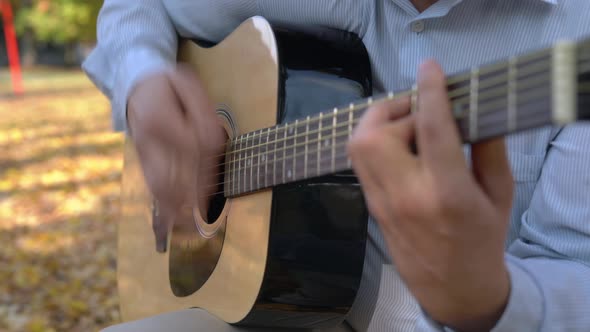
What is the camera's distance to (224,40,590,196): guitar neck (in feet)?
2.46

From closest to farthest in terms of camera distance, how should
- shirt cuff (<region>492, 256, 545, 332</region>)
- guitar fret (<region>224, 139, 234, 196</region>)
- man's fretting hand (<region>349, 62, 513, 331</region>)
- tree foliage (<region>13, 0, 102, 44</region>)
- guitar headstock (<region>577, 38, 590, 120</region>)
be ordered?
guitar headstock (<region>577, 38, 590, 120</region>)
man's fretting hand (<region>349, 62, 513, 331</region>)
shirt cuff (<region>492, 256, 545, 332</region>)
guitar fret (<region>224, 139, 234, 196</region>)
tree foliage (<region>13, 0, 102, 44</region>)

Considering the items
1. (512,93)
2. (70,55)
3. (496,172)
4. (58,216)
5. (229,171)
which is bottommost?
(70,55)

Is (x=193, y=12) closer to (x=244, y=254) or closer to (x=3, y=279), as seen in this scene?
(x=244, y=254)

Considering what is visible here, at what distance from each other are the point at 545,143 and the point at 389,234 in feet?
1.59

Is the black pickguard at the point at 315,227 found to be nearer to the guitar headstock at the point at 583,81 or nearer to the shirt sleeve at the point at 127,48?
the shirt sleeve at the point at 127,48

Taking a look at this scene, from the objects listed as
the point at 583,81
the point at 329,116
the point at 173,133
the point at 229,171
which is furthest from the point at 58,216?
the point at 583,81

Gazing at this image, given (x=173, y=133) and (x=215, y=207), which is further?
(x=215, y=207)

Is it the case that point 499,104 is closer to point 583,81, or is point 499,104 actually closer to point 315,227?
point 583,81

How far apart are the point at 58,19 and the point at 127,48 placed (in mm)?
29011

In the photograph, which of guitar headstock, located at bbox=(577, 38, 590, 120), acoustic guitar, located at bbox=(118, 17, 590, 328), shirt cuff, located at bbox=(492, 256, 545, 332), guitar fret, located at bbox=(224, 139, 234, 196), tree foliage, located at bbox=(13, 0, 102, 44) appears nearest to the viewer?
guitar headstock, located at bbox=(577, 38, 590, 120)

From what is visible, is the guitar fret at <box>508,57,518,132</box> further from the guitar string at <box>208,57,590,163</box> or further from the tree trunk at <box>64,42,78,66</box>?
the tree trunk at <box>64,42,78,66</box>

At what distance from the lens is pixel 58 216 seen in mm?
5590

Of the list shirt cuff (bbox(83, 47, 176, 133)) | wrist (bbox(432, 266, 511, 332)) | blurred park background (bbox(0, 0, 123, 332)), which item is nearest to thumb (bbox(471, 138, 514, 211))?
wrist (bbox(432, 266, 511, 332))

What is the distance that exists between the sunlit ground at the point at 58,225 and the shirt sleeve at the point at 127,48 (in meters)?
2.16
